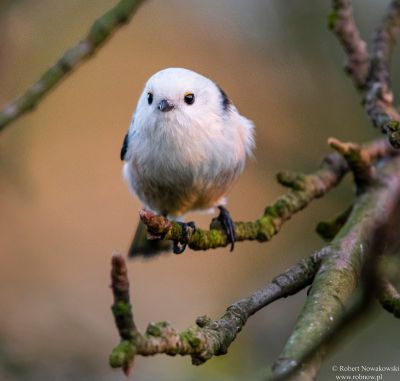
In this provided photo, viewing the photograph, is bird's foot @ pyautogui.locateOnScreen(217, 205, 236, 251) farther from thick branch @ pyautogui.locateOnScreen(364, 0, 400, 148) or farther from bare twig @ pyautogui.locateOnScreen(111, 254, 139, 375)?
bare twig @ pyautogui.locateOnScreen(111, 254, 139, 375)

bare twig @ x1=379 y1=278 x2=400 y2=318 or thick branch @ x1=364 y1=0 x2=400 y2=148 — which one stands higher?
thick branch @ x1=364 y1=0 x2=400 y2=148

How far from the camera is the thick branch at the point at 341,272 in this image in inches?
72.0

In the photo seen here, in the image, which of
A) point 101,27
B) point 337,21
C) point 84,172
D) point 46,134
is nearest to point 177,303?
point 84,172

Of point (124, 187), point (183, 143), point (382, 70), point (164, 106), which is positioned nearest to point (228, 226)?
point (183, 143)

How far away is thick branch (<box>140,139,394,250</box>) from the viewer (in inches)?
103

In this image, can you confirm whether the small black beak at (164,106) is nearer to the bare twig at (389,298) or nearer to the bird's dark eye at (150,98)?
the bird's dark eye at (150,98)

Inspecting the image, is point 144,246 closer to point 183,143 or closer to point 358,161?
point 183,143

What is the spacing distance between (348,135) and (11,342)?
9.32 feet

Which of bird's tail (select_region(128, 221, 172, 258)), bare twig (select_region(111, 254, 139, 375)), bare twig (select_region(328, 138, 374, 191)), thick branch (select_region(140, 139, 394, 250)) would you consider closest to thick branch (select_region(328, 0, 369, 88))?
thick branch (select_region(140, 139, 394, 250))

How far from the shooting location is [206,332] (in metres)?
2.05

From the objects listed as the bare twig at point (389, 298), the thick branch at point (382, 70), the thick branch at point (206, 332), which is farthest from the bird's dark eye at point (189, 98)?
the bare twig at point (389, 298)

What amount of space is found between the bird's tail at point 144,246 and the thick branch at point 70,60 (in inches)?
66.1

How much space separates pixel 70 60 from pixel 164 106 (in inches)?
36.4

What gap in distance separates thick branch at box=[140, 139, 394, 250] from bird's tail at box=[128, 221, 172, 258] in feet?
2.43
